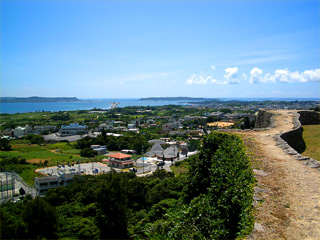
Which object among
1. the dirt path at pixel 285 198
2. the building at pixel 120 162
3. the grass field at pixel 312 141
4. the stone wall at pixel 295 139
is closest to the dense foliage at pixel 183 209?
the dirt path at pixel 285 198

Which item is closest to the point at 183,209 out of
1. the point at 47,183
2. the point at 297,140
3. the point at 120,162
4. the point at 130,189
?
the point at 297,140

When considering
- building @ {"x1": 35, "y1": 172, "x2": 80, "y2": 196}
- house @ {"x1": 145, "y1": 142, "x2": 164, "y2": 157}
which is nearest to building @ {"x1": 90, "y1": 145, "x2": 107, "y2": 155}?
house @ {"x1": 145, "y1": 142, "x2": 164, "y2": 157}

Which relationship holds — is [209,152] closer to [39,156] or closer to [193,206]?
[193,206]

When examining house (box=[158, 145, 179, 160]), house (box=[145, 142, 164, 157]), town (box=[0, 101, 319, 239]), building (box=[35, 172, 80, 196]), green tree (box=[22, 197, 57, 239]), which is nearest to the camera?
town (box=[0, 101, 319, 239])

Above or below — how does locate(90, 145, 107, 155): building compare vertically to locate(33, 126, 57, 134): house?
below

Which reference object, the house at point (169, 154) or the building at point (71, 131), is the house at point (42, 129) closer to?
the building at point (71, 131)

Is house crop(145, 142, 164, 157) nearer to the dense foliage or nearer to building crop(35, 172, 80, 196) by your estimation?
building crop(35, 172, 80, 196)

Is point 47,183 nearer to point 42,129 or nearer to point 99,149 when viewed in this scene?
point 99,149
